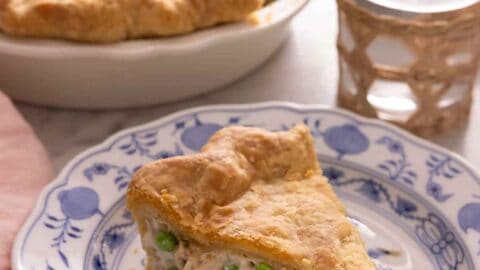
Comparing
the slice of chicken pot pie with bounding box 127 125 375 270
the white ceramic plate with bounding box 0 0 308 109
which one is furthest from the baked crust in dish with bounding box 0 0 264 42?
the slice of chicken pot pie with bounding box 127 125 375 270

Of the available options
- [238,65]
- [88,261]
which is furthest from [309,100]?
[88,261]

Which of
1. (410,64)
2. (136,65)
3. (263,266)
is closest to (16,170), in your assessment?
(136,65)

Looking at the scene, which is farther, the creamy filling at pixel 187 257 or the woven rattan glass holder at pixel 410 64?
A: the woven rattan glass holder at pixel 410 64

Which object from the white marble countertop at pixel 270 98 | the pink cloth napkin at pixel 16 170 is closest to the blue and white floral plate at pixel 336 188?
the pink cloth napkin at pixel 16 170

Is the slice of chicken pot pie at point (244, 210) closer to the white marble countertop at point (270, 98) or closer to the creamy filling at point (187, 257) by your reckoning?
the creamy filling at point (187, 257)

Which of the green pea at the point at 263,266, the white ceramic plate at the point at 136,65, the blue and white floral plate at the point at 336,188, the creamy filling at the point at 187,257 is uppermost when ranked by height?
the white ceramic plate at the point at 136,65

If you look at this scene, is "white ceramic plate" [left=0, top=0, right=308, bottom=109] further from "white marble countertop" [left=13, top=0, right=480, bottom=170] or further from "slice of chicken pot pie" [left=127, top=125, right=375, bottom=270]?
"slice of chicken pot pie" [left=127, top=125, right=375, bottom=270]

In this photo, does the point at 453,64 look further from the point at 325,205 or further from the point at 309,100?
the point at 325,205

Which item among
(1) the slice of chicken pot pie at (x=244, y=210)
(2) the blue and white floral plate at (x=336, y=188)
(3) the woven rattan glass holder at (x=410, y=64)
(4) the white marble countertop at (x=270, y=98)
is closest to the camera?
(1) the slice of chicken pot pie at (x=244, y=210)
